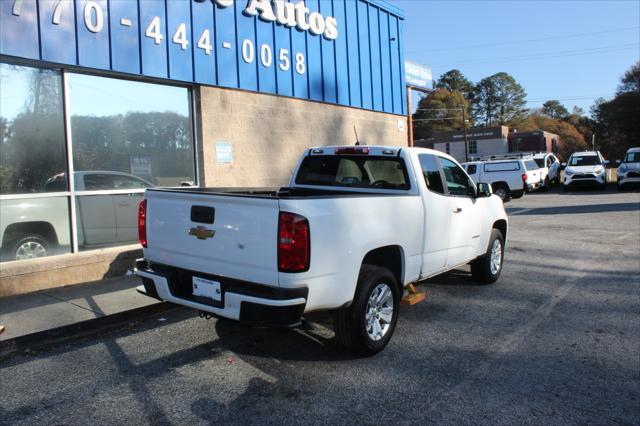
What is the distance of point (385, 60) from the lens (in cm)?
1309

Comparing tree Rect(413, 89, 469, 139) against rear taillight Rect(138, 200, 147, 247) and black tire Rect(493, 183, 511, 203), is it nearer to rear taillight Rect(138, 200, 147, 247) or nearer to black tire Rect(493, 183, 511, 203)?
black tire Rect(493, 183, 511, 203)

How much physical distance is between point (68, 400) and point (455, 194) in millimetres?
4354

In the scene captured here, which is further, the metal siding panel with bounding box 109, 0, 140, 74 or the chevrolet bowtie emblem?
the metal siding panel with bounding box 109, 0, 140, 74

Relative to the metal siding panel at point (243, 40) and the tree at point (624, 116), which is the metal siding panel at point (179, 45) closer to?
the metal siding panel at point (243, 40)

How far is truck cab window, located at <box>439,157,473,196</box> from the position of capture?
6.06m

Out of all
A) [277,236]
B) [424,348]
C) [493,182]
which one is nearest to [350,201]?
[277,236]

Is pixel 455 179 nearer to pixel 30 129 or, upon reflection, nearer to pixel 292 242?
pixel 292 242

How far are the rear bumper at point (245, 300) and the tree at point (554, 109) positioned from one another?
147 metres

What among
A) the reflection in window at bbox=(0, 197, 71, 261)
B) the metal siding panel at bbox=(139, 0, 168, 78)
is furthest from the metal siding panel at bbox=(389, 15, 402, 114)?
the reflection in window at bbox=(0, 197, 71, 261)

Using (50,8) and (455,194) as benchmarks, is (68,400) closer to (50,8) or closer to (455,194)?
(455,194)

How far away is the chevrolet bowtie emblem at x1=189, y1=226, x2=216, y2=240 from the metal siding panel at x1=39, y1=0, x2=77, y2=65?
426cm

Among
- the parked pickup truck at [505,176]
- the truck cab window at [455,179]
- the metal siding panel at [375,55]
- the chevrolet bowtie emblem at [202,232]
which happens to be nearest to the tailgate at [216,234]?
the chevrolet bowtie emblem at [202,232]

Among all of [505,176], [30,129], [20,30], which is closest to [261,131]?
[30,129]

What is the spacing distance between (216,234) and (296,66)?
23.5 feet
